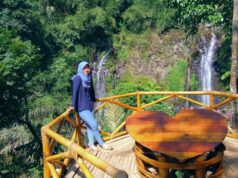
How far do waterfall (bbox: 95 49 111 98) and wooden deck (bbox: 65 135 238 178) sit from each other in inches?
587

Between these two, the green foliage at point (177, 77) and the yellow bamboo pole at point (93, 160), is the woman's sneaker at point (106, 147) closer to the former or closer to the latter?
the yellow bamboo pole at point (93, 160)

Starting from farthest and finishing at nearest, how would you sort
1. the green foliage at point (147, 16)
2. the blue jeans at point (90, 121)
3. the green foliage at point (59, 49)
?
1. the green foliage at point (147, 16)
2. the green foliage at point (59, 49)
3. the blue jeans at point (90, 121)

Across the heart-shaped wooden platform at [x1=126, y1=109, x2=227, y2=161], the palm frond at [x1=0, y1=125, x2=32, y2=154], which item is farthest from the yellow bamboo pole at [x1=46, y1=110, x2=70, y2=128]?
the palm frond at [x1=0, y1=125, x2=32, y2=154]

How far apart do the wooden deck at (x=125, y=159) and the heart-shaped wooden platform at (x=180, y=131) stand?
2.79ft

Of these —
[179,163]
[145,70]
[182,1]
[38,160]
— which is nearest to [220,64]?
[145,70]

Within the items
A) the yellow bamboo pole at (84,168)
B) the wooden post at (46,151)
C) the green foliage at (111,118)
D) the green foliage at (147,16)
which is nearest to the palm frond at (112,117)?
the green foliage at (111,118)

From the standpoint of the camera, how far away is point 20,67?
10641mm

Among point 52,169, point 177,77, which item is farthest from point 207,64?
point 52,169

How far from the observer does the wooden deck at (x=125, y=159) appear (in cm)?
501

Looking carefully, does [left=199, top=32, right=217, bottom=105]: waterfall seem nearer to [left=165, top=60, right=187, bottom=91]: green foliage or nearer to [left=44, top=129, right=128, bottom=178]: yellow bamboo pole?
[left=165, top=60, right=187, bottom=91]: green foliage

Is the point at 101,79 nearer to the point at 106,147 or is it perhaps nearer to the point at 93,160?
the point at 106,147

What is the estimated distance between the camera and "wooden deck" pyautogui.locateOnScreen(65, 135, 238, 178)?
5.01 metres

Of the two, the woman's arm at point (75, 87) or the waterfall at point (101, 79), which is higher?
the woman's arm at point (75, 87)

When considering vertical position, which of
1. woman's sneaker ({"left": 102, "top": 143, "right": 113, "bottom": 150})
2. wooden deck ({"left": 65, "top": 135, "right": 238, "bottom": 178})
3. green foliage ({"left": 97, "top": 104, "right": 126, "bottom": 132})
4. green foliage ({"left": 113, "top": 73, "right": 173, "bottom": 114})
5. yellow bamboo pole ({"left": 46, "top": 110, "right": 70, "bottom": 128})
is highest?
yellow bamboo pole ({"left": 46, "top": 110, "right": 70, "bottom": 128})
